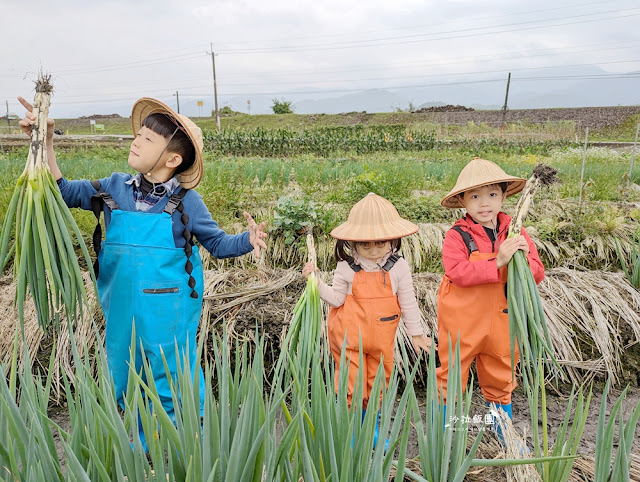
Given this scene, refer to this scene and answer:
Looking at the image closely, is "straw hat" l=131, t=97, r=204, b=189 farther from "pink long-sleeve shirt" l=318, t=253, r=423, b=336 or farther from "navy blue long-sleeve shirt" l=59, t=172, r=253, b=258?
"pink long-sleeve shirt" l=318, t=253, r=423, b=336

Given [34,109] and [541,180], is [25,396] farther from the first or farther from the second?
[541,180]

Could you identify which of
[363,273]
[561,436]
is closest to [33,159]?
[363,273]

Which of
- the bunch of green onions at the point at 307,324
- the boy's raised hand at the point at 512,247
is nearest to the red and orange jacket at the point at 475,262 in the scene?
the boy's raised hand at the point at 512,247

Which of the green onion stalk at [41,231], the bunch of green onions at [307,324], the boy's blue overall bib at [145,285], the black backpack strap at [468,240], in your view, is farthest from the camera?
the black backpack strap at [468,240]

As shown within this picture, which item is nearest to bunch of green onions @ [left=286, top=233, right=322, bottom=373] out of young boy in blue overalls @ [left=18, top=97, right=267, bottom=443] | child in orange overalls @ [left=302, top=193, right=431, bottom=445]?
child in orange overalls @ [left=302, top=193, right=431, bottom=445]

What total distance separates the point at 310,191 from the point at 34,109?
3.44 m

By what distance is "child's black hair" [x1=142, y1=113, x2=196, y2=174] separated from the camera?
2.02m

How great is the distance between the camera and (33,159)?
1.65 meters

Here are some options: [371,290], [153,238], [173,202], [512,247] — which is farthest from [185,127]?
[512,247]

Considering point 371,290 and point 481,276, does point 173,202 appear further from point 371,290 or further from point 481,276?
point 481,276

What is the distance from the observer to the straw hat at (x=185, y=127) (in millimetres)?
2020

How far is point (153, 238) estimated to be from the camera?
1.94 m

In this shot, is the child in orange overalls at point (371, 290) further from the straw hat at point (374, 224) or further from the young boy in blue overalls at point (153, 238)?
the young boy in blue overalls at point (153, 238)

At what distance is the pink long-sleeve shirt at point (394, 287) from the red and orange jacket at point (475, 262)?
0.62ft
